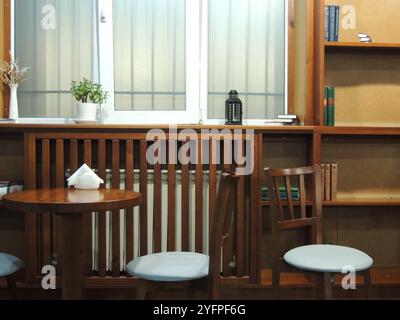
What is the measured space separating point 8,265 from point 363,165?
2.21 meters

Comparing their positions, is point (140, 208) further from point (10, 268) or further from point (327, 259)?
point (327, 259)

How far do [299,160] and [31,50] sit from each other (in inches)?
75.3

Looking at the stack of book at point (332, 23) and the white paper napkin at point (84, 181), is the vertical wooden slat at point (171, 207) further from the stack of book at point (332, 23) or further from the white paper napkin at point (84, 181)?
the stack of book at point (332, 23)

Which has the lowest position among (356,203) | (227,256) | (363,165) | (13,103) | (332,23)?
(227,256)

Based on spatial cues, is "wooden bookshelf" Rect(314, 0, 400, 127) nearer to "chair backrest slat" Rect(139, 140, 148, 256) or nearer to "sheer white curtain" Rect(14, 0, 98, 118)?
"chair backrest slat" Rect(139, 140, 148, 256)

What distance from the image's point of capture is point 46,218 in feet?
9.24

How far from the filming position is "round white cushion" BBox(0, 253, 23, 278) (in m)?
2.04

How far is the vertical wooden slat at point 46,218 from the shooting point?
2771 millimetres

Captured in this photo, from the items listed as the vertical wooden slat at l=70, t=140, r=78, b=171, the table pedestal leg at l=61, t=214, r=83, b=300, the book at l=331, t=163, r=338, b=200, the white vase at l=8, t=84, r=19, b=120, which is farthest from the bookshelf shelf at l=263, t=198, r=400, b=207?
the white vase at l=8, t=84, r=19, b=120

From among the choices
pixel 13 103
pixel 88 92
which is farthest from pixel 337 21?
pixel 13 103

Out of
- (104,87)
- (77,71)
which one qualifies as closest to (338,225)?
(104,87)

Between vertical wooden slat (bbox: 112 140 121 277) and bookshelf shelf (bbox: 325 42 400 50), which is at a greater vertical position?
bookshelf shelf (bbox: 325 42 400 50)

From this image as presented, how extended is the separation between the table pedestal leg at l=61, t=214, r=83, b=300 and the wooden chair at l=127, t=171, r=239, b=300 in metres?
0.22
